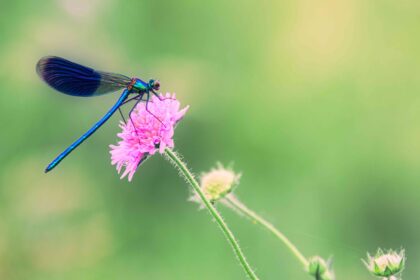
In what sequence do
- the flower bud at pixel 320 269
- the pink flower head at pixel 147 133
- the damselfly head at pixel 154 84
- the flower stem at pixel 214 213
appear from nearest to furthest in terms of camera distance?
the flower stem at pixel 214 213 → the flower bud at pixel 320 269 → the pink flower head at pixel 147 133 → the damselfly head at pixel 154 84

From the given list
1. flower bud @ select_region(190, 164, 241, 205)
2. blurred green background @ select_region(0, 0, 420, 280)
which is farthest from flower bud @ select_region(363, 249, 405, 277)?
blurred green background @ select_region(0, 0, 420, 280)

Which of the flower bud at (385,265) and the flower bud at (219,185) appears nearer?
the flower bud at (385,265)

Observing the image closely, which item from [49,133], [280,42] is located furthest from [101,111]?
[280,42]

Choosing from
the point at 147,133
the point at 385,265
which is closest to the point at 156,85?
the point at 147,133

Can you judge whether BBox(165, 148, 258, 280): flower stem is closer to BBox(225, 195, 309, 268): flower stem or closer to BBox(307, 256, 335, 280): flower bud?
BBox(307, 256, 335, 280): flower bud

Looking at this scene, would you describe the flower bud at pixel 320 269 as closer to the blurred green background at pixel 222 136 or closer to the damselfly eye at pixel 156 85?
the damselfly eye at pixel 156 85

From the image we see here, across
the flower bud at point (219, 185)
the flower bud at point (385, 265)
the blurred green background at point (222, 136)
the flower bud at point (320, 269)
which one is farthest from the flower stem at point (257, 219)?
the blurred green background at point (222, 136)
